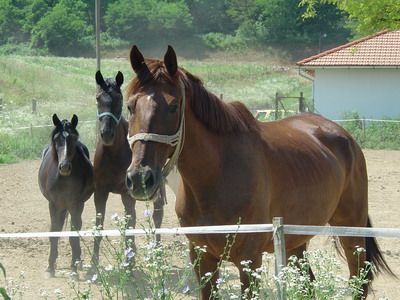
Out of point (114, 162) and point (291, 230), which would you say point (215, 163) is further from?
point (114, 162)

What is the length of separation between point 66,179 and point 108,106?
1.12 metres

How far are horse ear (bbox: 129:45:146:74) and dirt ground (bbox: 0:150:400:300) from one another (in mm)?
978

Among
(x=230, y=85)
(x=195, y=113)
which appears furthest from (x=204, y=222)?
(x=230, y=85)

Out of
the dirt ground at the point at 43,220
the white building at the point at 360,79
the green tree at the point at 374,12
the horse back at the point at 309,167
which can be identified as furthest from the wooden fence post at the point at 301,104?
the horse back at the point at 309,167

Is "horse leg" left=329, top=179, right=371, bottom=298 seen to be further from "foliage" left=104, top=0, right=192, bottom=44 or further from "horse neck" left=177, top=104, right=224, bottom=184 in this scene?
"foliage" left=104, top=0, right=192, bottom=44

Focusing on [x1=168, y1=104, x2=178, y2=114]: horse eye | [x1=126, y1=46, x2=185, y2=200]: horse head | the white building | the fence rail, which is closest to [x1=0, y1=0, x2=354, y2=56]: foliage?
the white building

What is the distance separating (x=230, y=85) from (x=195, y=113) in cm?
4782

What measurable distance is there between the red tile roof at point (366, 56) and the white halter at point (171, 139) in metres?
27.3

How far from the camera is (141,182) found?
4.15 metres

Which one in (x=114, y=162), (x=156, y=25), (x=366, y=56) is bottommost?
(x=114, y=162)

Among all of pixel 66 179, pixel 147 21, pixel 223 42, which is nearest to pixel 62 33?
pixel 147 21

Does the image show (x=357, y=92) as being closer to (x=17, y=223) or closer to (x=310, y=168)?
(x=17, y=223)

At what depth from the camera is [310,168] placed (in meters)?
5.58

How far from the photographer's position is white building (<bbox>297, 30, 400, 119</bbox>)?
31.5 meters
